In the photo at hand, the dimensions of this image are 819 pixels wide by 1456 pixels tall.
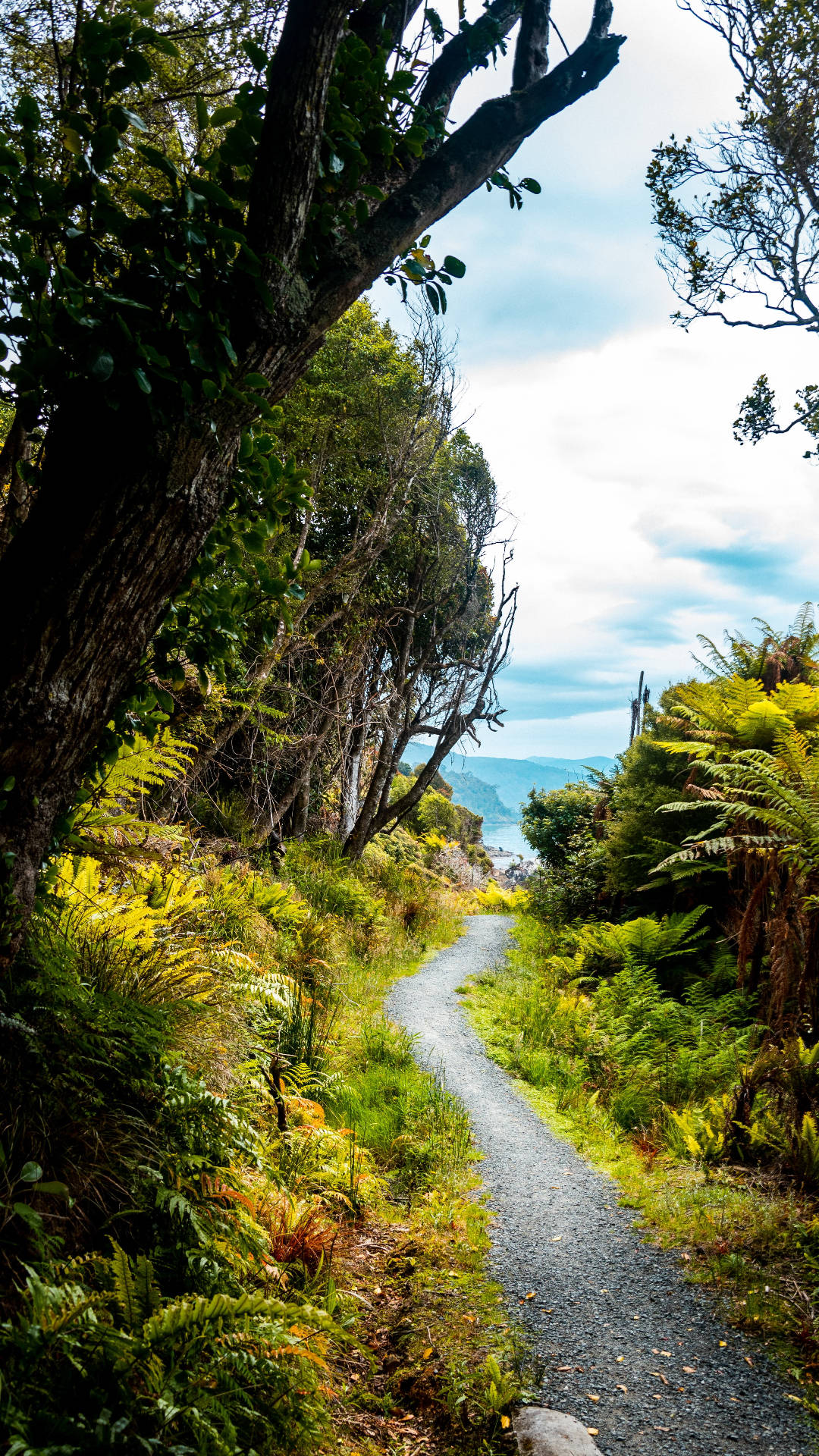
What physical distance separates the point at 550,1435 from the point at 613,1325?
85cm

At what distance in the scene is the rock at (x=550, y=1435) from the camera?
2.46m

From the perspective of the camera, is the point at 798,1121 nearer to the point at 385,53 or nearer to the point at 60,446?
the point at 60,446

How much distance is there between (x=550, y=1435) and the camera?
2.53 meters

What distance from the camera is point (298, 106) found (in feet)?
7.65

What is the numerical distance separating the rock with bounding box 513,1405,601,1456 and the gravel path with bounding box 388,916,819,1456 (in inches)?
2.5

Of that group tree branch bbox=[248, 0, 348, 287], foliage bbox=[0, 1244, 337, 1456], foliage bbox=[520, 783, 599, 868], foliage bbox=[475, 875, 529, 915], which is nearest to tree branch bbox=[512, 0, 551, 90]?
tree branch bbox=[248, 0, 348, 287]

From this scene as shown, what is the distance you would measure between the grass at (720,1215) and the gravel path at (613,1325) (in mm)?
112

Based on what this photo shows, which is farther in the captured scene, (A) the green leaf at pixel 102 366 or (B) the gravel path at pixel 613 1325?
(B) the gravel path at pixel 613 1325

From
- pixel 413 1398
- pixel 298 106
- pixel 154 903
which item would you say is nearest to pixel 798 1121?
pixel 413 1398

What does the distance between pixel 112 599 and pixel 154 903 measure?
3.17 m

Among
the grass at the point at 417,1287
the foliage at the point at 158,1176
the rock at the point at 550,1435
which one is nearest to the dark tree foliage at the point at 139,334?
the foliage at the point at 158,1176

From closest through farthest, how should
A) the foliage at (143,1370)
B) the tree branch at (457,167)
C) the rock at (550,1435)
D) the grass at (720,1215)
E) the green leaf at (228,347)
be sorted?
the foliage at (143,1370)
the green leaf at (228,347)
the rock at (550,1435)
the tree branch at (457,167)
the grass at (720,1215)

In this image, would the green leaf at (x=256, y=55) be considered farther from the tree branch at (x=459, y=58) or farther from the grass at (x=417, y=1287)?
the grass at (x=417, y=1287)

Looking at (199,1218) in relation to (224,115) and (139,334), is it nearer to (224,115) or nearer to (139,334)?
(139,334)
